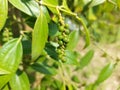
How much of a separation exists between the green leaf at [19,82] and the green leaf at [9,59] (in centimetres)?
10

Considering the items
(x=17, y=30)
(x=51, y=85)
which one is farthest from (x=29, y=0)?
(x=51, y=85)

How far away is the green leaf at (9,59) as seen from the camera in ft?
2.75

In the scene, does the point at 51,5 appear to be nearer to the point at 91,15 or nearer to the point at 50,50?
the point at 50,50

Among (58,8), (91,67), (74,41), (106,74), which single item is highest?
(58,8)

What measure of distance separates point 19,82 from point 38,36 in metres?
0.22

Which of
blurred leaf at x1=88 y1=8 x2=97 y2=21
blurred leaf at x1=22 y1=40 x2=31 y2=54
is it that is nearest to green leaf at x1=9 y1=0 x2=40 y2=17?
blurred leaf at x1=22 y1=40 x2=31 y2=54

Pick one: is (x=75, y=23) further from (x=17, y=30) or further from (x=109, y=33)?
(x=109, y=33)

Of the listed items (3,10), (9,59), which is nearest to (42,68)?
(9,59)

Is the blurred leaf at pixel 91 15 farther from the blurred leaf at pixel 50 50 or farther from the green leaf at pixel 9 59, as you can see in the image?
the green leaf at pixel 9 59

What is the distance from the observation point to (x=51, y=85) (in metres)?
1.46

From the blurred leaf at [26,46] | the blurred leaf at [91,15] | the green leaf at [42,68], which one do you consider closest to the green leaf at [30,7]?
the blurred leaf at [26,46]

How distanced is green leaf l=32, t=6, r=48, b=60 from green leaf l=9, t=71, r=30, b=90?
0.17 m

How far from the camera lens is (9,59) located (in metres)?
0.85

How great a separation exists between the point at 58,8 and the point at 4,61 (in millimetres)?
180
